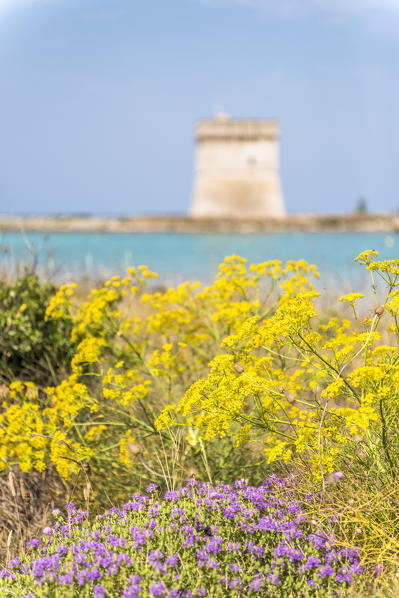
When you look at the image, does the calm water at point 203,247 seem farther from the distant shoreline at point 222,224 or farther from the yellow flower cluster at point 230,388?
the yellow flower cluster at point 230,388

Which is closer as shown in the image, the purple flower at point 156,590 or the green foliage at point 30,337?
the purple flower at point 156,590

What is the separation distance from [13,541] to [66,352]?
126 cm

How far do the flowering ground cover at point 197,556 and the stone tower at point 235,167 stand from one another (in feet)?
131

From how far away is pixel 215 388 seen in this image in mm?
2590

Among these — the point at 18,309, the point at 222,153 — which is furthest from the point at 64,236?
the point at 18,309

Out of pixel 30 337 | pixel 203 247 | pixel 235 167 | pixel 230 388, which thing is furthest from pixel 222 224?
pixel 230 388

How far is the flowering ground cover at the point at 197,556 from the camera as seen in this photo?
1.96 m

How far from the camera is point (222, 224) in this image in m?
42.3

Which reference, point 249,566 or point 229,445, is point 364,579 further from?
point 229,445

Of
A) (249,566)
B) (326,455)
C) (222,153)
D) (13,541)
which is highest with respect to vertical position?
(222,153)

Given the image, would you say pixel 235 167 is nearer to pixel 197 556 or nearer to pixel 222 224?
pixel 222 224

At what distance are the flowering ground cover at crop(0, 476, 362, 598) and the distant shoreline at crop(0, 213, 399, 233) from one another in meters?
39.4

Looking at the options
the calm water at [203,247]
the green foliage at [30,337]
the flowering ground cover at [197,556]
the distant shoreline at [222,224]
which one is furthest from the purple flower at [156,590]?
the distant shoreline at [222,224]

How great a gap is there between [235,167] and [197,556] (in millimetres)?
40545
